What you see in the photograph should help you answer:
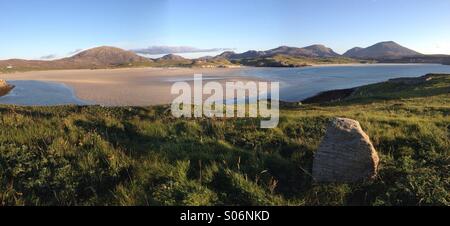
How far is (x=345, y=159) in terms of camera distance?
7895 mm

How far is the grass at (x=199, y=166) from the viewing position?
7043 millimetres

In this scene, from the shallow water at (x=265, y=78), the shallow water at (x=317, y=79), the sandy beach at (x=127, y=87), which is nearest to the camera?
the sandy beach at (x=127, y=87)

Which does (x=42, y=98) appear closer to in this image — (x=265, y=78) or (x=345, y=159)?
(x=265, y=78)

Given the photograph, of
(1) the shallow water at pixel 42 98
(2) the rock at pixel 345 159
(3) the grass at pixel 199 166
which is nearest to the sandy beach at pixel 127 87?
(1) the shallow water at pixel 42 98

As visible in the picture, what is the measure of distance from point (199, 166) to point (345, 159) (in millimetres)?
2761

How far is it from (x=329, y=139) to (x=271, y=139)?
81.3 inches

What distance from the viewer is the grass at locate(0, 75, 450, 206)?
7.04m

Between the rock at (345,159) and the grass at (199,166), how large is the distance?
0.73 ft

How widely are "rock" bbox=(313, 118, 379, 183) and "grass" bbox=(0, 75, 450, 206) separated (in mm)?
222

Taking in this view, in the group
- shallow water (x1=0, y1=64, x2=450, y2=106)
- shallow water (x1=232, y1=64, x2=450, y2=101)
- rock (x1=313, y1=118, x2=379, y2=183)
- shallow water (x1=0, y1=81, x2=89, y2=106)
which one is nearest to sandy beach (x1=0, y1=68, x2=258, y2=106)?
shallow water (x1=0, y1=81, x2=89, y2=106)

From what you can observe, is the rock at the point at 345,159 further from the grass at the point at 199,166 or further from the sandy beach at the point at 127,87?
the sandy beach at the point at 127,87

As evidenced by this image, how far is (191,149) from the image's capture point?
9.23 meters
